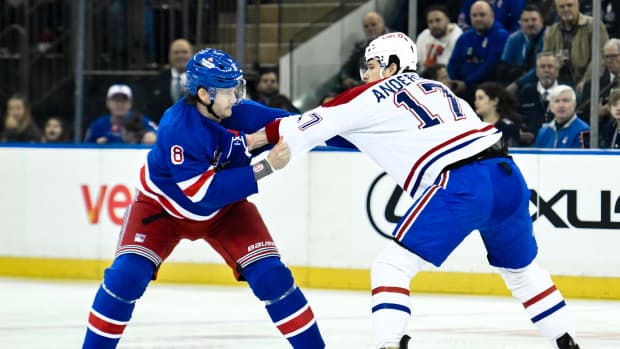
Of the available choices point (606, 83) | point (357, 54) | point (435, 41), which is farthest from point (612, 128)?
point (357, 54)

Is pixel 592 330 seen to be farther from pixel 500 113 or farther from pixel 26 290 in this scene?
pixel 26 290

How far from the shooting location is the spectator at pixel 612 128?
26.1ft

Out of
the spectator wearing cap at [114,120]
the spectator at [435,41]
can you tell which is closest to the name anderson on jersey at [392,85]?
the spectator at [435,41]

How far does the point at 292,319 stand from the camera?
5.01 meters

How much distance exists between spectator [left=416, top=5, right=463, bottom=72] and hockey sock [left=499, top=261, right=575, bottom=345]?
3.99 m

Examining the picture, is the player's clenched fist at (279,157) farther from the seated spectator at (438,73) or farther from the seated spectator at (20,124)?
the seated spectator at (20,124)

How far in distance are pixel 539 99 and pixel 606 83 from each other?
0.44 m

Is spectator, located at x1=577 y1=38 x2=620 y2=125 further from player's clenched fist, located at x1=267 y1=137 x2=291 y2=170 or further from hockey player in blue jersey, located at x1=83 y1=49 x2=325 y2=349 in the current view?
player's clenched fist, located at x1=267 y1=137 x2=291 y2=170

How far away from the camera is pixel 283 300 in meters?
5.01

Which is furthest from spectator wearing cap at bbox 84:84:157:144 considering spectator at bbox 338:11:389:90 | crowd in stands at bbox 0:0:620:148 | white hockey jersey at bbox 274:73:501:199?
white hockey jersey at bbox 274:73:501:199

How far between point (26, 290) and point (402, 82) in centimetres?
424

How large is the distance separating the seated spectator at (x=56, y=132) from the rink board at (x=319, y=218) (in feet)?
1.52

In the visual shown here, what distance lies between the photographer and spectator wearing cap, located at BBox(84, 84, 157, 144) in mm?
9438

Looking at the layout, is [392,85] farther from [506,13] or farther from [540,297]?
[506,13]
